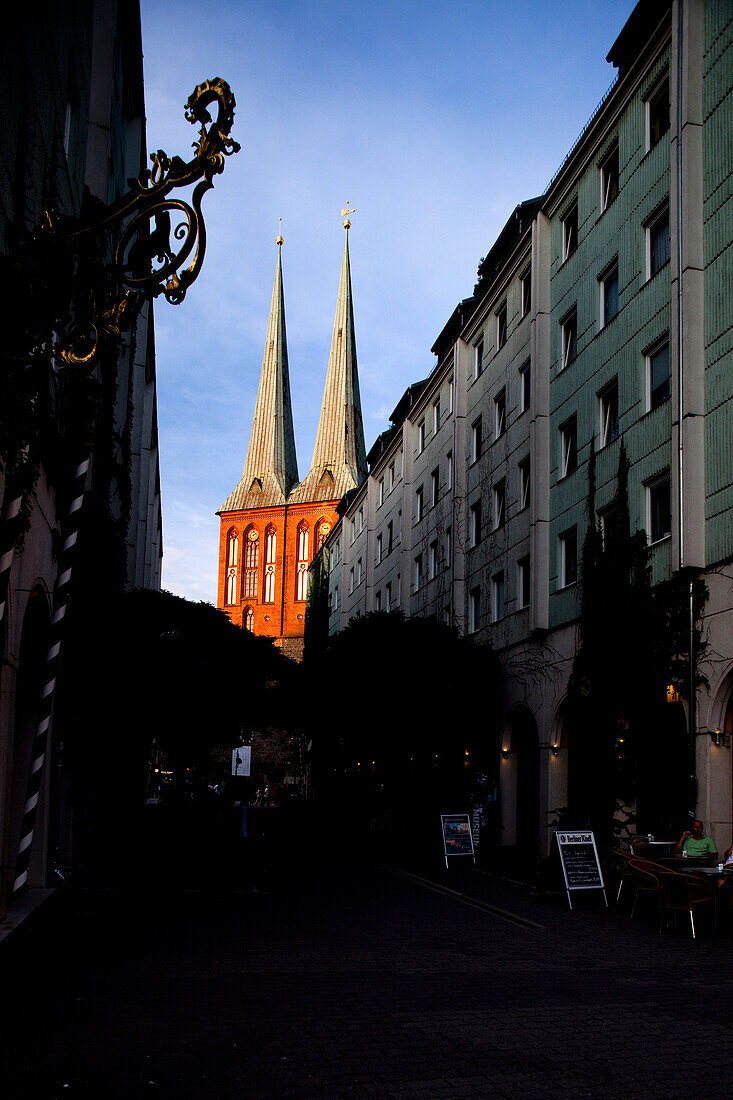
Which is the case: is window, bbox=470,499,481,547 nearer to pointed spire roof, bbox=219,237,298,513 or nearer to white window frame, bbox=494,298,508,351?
white window frame, bbox=494,298,508,351

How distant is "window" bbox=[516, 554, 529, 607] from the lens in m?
29.3

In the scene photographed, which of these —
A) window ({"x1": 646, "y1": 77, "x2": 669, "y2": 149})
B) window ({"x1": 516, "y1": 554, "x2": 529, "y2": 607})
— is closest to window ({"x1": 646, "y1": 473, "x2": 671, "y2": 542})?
window ({"x1": 646, "y1": 77, "x2": 669, "y2": 149})

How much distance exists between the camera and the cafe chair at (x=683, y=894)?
45.9ft

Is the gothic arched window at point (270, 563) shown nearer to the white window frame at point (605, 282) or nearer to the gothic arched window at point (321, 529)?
the gothic arched window at point (321, 529)

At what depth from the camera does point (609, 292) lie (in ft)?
81.8

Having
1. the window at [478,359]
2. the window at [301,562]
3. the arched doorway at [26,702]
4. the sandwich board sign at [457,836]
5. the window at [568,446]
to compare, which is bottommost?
the sandwich board sign at [457,836]

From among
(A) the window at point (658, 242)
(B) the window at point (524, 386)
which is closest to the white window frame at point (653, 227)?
(A) the window at point (658, 242)

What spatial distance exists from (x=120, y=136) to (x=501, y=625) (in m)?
16.3

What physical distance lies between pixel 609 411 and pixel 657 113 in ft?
20.7

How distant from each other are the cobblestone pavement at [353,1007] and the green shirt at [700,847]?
156 centimetres

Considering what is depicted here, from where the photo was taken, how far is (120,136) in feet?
77.8

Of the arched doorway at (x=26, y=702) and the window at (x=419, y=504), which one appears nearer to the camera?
the arched doorway at (x=26, y=702)

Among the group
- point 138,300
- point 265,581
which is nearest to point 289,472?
point 265,581

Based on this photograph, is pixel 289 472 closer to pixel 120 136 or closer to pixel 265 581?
pixel 265 581
